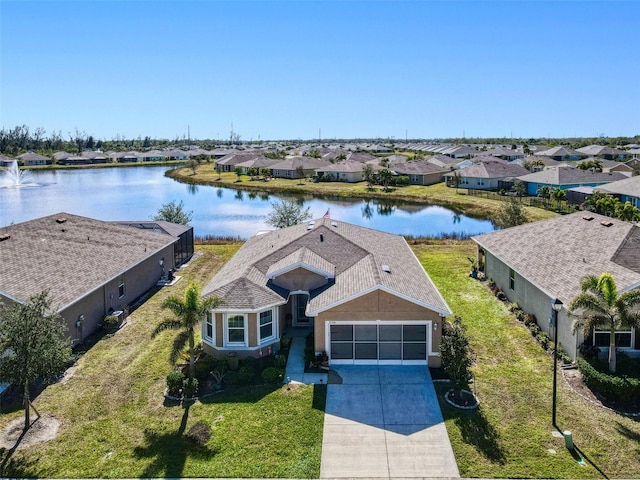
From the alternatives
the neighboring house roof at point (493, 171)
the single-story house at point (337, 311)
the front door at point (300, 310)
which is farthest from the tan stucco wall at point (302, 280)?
the neighboring house roof at point (493, 171)

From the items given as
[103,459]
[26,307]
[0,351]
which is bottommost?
[103,459]

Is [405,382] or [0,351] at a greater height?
[0,351]

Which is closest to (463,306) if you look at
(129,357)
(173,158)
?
(129,357)

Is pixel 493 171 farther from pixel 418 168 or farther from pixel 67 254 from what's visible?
pixel 67 254

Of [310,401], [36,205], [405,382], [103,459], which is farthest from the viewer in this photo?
[36,205]

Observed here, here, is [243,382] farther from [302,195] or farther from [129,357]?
[302,195]

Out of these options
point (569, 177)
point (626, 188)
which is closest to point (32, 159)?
point (569, 177)
